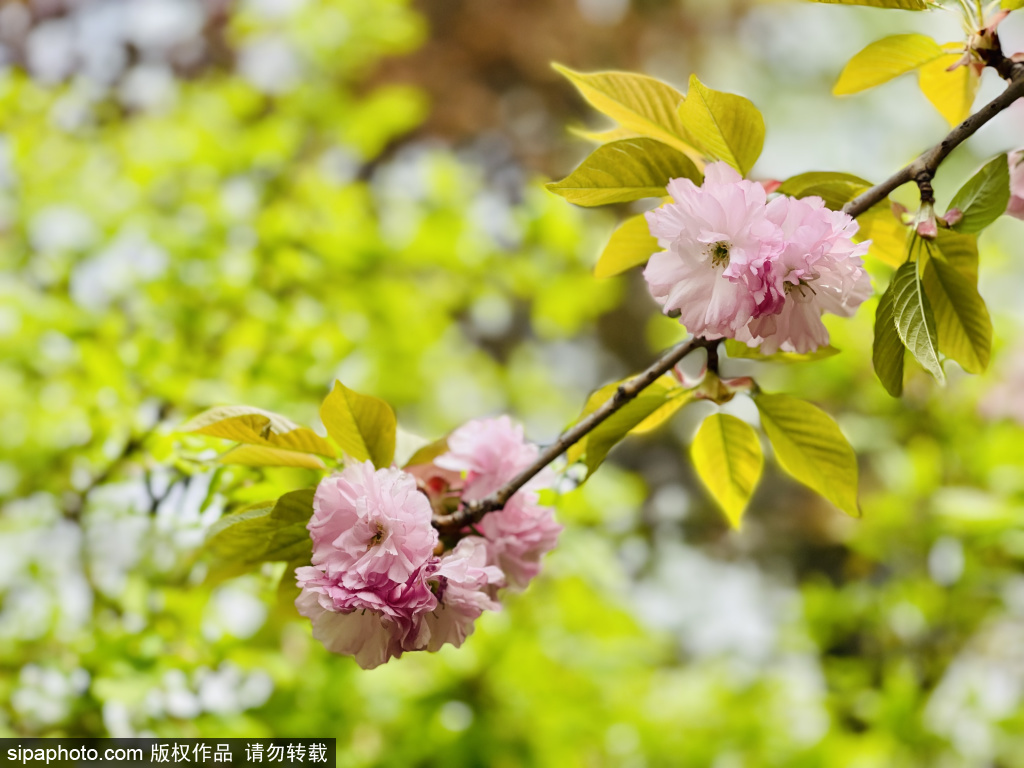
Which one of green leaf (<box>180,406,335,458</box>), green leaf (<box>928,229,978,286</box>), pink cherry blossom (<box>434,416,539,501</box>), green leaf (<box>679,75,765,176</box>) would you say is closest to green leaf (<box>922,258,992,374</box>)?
green leaf (<box>928,229,978,286</box>)

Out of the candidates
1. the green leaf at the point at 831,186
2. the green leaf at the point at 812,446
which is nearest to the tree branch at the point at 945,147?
the green leaf at the point at 831,186

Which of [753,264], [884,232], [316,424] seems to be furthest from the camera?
[316,424]

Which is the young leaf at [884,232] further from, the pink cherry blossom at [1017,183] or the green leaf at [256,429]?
the green leaf at [256,429]

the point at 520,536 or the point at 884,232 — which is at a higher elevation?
the point at 884,232

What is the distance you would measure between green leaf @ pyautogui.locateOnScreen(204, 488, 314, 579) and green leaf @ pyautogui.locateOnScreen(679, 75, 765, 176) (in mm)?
287

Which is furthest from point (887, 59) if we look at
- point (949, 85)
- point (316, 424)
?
point (316, 424)

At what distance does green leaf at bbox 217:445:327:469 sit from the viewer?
1.47 feet

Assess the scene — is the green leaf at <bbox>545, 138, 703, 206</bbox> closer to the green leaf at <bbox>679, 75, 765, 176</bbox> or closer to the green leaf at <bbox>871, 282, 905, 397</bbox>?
the green leaf at <bbox>679, 75, 765, 176</bbox>

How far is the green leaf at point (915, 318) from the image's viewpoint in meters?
0.33

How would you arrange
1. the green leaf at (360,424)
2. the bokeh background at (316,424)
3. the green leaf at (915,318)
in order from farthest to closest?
the bokeh background at (316,424) < the green leaf at (360,424) < the green leaf at (915,318)

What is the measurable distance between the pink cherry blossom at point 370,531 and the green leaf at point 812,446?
21cm

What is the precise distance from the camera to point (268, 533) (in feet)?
1.41

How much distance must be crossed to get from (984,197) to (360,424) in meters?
0.35

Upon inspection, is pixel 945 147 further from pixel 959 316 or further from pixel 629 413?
pixel 629 413
